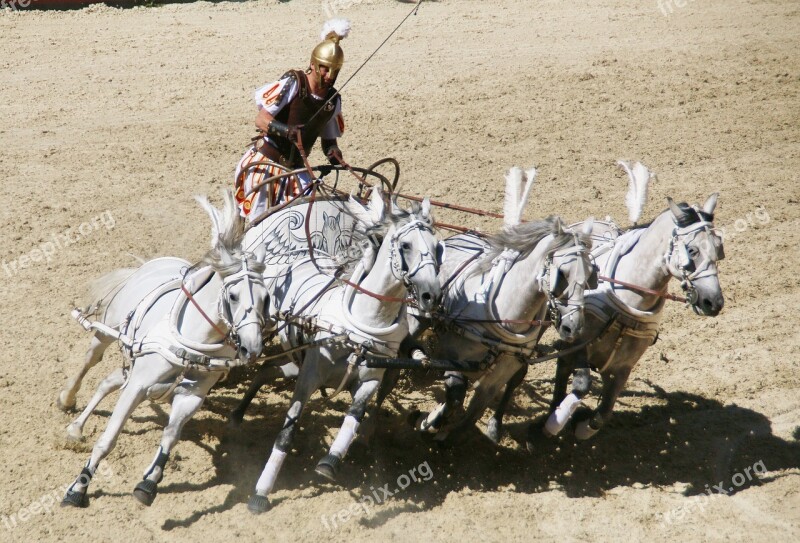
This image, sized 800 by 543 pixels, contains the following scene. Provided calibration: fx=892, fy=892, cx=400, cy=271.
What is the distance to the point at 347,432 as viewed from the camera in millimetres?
5453

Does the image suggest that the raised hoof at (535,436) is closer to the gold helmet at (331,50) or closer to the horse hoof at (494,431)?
the horse hoof at (494,431)

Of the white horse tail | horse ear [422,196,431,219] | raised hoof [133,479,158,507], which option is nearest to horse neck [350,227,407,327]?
horse ear [422,196,431,219]

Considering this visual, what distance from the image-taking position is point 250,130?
35.7 feet

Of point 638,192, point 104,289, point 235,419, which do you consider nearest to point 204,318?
point 235,419

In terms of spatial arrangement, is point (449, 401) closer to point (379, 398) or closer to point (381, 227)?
point (379, 398)

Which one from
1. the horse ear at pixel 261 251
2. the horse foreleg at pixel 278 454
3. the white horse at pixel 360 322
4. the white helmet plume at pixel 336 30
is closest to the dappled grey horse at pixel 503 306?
the white horse at pixel 360 322

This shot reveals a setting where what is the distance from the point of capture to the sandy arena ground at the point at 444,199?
576 centimetres

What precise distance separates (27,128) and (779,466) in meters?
8.87

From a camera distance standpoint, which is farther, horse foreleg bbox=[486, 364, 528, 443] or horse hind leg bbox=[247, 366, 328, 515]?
horse foreleg bbox=[486, 364, 528, 443]

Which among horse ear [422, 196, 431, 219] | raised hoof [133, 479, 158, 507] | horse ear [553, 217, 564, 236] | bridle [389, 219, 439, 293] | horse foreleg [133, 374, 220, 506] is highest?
horse ear [422, 196, 431, 219]

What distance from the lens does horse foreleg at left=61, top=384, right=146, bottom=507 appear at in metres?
5.24

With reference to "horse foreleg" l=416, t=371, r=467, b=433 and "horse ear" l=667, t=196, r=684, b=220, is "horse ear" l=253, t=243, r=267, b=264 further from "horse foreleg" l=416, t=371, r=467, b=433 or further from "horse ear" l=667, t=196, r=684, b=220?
"horse ear" l=667, t=196, r=684, b=220

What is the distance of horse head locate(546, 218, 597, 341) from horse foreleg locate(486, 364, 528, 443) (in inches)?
37.9

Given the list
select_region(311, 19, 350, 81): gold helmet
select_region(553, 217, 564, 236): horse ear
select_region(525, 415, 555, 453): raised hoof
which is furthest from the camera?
select_region(311, 19, 350, 81): gold helmet
